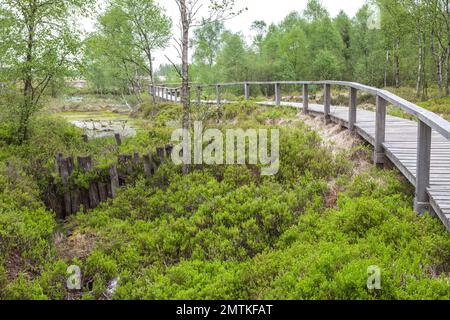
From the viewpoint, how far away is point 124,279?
5578mm

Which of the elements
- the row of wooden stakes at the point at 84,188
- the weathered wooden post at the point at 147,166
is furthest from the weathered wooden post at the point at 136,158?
the weathered wooden post at the point at 147,166

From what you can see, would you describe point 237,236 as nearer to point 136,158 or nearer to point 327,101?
point 136,158

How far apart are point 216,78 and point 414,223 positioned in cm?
3514

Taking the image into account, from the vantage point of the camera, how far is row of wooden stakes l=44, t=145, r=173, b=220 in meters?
8.52

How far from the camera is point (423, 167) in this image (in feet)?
17.5

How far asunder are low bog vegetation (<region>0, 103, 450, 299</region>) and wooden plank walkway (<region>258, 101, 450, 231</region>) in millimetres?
370

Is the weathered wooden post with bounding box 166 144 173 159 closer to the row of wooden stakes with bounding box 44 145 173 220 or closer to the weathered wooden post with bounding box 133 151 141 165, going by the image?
the row of wooden stakes with bounding box 44 145 173 220

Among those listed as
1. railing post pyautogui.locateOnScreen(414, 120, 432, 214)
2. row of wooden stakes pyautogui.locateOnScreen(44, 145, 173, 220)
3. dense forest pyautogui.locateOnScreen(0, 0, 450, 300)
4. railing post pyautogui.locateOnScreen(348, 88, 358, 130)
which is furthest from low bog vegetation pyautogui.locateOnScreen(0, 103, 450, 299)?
railing post pyautogui.locateOnScreen(348, 88, 358, 130)

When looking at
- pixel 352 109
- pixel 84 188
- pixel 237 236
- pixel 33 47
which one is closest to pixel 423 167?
pixel 237 236

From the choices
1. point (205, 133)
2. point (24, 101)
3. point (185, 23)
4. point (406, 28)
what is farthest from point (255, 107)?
point (406, 28)

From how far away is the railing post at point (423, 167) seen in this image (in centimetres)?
525

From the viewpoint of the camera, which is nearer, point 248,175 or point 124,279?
point 124,279

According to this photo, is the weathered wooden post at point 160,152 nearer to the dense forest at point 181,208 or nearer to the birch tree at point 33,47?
the dense forest at point 181,208

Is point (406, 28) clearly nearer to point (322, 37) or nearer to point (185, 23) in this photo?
point (322, 37)
